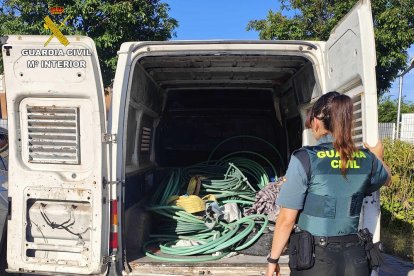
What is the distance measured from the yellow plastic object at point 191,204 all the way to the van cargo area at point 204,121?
0.97ft

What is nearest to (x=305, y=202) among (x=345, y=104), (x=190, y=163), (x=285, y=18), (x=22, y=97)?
(x=345, y=104)

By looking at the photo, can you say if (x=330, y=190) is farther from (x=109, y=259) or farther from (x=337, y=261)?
(x=109, y=259)

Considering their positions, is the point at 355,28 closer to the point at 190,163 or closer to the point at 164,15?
the point at 190,163

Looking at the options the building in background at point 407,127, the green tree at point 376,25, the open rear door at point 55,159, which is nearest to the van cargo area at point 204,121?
the open rear door at point 55,159

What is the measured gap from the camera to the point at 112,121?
329 centimetres

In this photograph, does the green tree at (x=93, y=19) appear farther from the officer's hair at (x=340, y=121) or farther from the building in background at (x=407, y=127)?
the officer's hair at (x=340, y=121)

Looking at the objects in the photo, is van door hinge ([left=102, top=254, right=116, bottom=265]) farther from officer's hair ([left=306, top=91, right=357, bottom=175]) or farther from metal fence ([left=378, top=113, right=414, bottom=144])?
metal fence ([left=378, top=113, right=414, bottom=144])

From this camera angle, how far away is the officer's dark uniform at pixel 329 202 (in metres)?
2.27

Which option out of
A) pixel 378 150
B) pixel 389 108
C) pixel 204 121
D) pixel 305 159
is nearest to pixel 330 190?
pixel 305 159

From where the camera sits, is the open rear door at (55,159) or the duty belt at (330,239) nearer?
the duty belt at (330,239)

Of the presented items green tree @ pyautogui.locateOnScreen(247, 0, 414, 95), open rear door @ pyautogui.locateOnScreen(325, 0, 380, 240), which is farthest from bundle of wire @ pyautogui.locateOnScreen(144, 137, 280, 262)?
green tree @ pyautogui.locateOnScreen(247, 0, 414, 95)

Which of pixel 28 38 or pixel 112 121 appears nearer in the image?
pixel 28 38

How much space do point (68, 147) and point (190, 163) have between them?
8.52 ft

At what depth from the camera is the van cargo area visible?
145 inches
